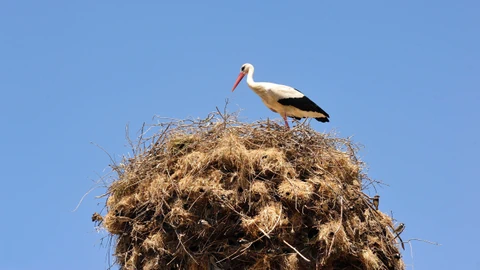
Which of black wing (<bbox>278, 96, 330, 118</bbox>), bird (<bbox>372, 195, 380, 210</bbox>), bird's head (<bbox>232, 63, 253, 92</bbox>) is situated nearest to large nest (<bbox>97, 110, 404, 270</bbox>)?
bird (<bbox>372, 195, 380, 210</bbox>)

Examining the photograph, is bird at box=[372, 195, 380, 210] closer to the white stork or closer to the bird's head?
the white stork

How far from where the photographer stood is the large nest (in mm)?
8570

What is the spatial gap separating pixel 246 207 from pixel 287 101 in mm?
4259

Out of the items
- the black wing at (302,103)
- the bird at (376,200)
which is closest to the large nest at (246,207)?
the bird at (376,200)

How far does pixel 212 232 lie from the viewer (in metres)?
8.62

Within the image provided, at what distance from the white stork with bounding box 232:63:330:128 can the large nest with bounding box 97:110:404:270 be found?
287 cm

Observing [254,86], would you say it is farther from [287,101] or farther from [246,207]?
[246,207]

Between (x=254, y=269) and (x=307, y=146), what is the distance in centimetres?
185

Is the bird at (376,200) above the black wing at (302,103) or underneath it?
underneath

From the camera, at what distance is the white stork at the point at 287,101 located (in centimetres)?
1273

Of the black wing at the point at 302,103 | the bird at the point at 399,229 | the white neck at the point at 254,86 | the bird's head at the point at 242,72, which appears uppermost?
the bird's head at the point at 242,72

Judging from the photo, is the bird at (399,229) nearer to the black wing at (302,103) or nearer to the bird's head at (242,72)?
the black wing at (302,103)

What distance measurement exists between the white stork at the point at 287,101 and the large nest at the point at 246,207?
287 cm

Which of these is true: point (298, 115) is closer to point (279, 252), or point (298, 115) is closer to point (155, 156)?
point (155, 156)
